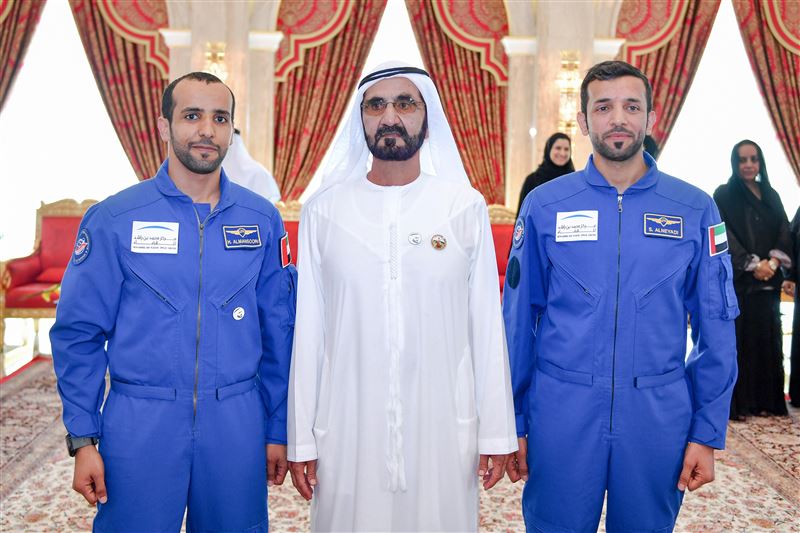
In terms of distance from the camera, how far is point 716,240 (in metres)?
2.10

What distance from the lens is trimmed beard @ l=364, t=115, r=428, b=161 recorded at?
1.98 metres

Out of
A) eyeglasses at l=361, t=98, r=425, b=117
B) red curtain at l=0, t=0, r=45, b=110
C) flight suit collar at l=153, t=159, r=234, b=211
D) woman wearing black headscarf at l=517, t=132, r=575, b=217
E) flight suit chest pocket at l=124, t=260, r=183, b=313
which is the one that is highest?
red curtain at l=0, t=0, r=45, b=110

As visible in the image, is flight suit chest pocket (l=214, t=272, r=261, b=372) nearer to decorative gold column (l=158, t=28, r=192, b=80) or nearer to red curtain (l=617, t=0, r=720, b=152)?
decorative gold column (l=158, t=28, r=192, b=80)

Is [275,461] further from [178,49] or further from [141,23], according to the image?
[141,23]

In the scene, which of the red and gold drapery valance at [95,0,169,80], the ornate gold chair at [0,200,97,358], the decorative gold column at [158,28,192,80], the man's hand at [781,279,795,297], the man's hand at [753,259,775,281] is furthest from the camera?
the red and gold drapery valance at [95,0,169,80]

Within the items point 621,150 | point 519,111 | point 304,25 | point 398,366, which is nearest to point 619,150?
point 621,150

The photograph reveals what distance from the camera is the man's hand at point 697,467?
2047mm

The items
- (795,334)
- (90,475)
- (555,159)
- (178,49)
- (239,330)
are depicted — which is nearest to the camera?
(90,475)

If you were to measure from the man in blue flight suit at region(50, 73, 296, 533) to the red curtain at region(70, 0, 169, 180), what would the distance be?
601 cm

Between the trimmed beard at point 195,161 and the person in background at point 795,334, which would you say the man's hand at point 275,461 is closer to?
the trimmed beard at point 195,161

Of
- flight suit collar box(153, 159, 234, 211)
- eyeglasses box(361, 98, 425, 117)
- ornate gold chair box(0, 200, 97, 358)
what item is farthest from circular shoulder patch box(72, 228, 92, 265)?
ornate gold chair box(0, 200, 97, 358)

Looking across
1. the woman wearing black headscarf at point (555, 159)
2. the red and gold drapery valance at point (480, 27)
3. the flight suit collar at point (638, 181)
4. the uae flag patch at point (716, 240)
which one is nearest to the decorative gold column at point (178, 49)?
the red and gold drapery valance at point (480, 27)

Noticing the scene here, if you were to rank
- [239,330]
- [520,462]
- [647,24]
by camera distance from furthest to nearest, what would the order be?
1. [647,24]
2. [520,462]
3. [239,330]

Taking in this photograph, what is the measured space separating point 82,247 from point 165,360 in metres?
0.38
